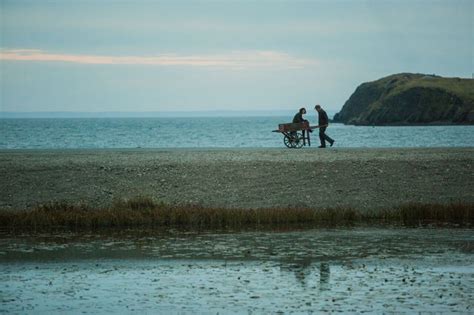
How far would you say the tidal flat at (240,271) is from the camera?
14.8 meters

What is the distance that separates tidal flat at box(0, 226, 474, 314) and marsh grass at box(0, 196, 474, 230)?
1.31 m

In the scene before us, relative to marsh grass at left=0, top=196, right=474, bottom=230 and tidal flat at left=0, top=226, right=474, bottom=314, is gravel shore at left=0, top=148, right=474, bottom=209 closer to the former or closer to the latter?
marsh grass at left=0, top=196, right=474, bottom=230

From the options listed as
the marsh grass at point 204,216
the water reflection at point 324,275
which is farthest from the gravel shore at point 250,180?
the water reflection at point 324,275

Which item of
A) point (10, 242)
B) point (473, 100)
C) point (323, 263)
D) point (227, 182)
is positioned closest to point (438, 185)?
point (227, 182)

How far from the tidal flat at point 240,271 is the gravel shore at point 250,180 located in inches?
200

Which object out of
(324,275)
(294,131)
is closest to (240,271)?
(324,275)

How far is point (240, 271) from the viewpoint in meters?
18.1

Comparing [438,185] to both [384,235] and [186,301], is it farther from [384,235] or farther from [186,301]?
[186,301]

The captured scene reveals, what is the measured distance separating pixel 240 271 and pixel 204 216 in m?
8.47

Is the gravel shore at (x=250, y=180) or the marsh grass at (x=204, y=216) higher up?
the gravel shore at (x=250, y=180)

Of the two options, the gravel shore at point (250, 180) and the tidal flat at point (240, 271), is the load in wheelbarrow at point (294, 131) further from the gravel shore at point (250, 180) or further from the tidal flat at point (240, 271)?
the tidal flat at point (240, 271)

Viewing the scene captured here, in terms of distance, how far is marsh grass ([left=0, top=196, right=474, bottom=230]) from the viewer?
26078mm

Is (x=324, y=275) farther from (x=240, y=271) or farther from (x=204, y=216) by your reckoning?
(x=204, y=216)

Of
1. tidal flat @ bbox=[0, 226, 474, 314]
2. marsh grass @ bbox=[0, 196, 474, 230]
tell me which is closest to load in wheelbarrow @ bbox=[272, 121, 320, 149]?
marsh grass @ bbox=[0, 196, 474, 230]
